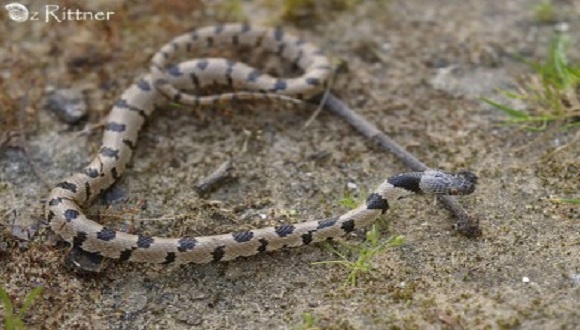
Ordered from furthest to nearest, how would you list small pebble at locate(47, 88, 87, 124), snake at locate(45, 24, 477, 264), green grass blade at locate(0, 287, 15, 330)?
small pebble at locate(47, 88, 87, 124), snake at locate(45, 24, 477, 264), green grass blade at locate(0, 287, 15, 330)

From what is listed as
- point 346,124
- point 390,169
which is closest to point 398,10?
point 346,124

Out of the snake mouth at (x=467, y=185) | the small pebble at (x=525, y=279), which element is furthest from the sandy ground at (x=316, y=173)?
the snake mouth at (x=467, y=185)

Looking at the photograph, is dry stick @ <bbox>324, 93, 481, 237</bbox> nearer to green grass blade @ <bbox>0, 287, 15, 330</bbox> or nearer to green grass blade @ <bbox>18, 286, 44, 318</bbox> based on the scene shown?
green grass blade @ <bbox>18, 286, 44, 318</bbox>

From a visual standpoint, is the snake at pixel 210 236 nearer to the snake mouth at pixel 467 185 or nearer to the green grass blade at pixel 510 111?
the snake mouth at pixel 467 185

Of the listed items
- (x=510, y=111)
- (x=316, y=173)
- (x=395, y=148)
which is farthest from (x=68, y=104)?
(x=510, y=111)

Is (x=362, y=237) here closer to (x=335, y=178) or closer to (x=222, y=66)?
(x=335, y=178)

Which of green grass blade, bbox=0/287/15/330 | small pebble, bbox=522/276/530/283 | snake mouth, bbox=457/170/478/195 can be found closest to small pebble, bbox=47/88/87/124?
green grass blade, bbox=0/287/15/330
